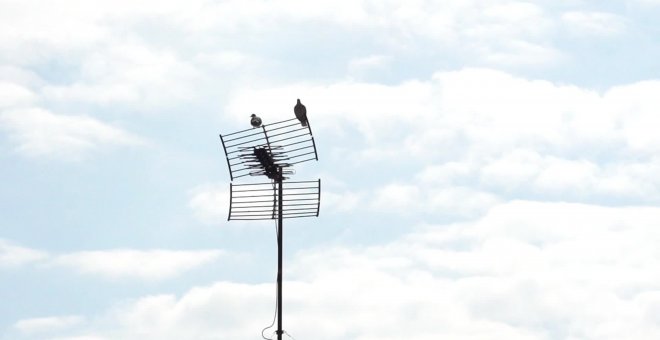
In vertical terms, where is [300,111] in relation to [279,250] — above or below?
above

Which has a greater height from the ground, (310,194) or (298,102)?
(298,102)

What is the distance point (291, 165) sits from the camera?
28.7 meters

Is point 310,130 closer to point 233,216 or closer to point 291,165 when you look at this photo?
point 291,165

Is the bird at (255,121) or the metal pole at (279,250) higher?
the bird at (255,121)

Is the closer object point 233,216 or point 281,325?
point 281,325

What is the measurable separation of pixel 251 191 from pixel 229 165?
955 millimetres

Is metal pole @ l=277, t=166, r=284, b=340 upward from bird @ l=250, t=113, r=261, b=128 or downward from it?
downward

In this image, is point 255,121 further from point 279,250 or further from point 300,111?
point 279,250

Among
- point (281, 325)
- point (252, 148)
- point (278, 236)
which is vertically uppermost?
point (252, 148)

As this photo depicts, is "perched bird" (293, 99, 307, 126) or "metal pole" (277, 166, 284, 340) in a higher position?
"perched bird" (293, 99, 307, 126)

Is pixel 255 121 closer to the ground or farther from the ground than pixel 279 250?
farther from the ground

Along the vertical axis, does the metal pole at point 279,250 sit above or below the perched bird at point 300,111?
below

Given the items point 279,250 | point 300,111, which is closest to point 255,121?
point 300,111

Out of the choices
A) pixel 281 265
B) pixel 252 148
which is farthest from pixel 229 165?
pixel 281 265
